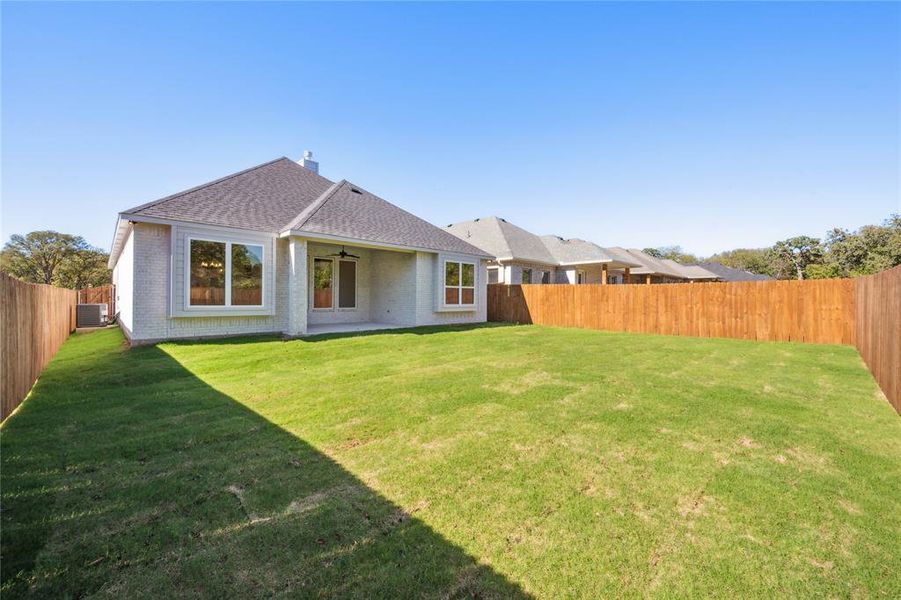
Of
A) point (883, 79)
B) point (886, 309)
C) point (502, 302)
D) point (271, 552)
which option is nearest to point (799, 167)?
point (883, 79)

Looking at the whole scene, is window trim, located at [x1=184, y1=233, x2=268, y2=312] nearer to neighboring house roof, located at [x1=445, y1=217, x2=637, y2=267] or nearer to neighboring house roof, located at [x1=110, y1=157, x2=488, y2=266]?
neighboring house roof, located at [x1=110, y1=157, x2=488, y2=266]

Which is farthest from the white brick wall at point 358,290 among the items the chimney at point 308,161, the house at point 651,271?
the house at point 651,271

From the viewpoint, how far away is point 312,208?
12.3m

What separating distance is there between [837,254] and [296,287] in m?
49.8

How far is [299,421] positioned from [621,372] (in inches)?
212

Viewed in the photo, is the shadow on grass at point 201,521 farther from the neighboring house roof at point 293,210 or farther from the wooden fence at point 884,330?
the neighboring house roof at point 293,210

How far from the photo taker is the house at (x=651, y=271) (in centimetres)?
2888

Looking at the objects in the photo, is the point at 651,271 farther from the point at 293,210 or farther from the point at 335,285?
the point at 293,210

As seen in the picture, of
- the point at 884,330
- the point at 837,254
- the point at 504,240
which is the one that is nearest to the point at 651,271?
the point at 504,240

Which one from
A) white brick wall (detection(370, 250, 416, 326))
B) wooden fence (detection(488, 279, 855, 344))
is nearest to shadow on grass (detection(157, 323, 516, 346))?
white brick wall (detection(370, 250, 416, 326))

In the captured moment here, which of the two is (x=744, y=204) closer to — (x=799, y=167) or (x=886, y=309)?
(x=799, y=167)

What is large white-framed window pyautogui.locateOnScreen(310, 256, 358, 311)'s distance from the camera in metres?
13.5

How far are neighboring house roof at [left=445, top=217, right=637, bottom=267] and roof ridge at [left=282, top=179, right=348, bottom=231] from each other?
9.54 m

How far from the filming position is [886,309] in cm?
557
